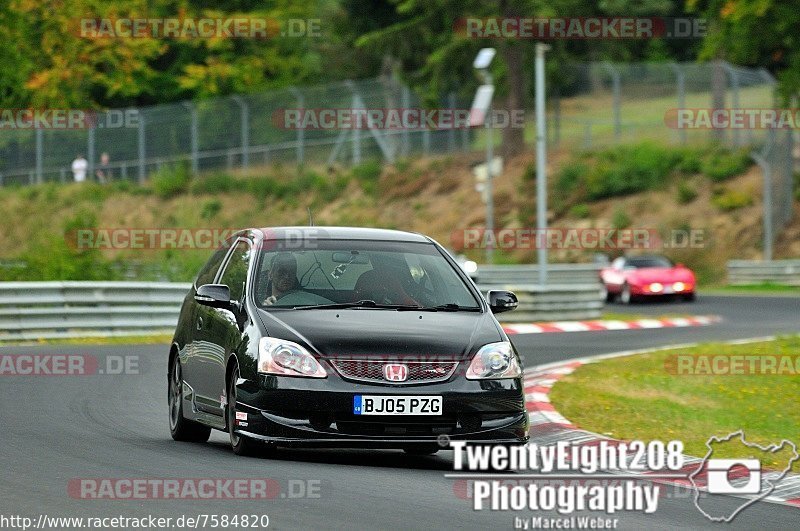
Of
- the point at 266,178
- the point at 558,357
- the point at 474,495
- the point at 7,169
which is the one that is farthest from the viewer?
the point at 266,178

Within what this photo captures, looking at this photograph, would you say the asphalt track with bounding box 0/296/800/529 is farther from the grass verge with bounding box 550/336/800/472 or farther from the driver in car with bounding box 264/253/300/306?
the grass verge with bounding box 550/336/800/472

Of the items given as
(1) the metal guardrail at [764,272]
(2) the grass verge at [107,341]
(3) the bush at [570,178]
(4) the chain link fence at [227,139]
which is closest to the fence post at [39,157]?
(4) the chain link fence at [227,139]

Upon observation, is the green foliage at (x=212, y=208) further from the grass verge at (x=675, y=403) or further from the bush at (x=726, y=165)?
the grass verge at (x=675, y=403)

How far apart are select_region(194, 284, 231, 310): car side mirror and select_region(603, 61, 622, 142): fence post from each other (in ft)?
151

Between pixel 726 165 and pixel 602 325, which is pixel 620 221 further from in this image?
pixel 602 325

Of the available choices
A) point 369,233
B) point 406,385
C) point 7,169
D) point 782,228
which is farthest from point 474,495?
point 7,169

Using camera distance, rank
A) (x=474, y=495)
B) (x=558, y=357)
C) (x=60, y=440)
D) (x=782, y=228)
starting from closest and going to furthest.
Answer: (x=474, y=495)
(x=60, y=440)
(x=558, y=357)
(x=782, y=228)

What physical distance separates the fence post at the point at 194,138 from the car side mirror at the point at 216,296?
44385mm

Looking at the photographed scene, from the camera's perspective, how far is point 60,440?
12039 millimetres

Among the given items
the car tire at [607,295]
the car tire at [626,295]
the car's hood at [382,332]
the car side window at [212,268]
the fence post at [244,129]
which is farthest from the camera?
the fence post at [244,129]

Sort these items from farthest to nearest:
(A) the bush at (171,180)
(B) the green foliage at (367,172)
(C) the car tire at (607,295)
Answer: (B) the green foliage at (367,172)
(A) the bush at (171,180)
(C) the car tire at (607,295)

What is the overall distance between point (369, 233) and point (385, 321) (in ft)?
4.59

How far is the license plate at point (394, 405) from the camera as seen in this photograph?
1051cm

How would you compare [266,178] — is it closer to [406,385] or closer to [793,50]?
[793,50]
